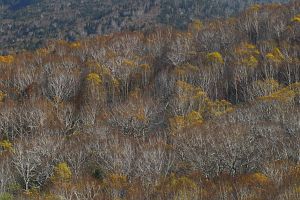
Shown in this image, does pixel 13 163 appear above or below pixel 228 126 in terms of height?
below

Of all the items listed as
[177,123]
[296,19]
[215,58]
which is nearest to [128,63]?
[215,58]

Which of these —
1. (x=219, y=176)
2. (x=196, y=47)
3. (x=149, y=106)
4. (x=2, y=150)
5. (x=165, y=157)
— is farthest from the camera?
(x=196, y=47)

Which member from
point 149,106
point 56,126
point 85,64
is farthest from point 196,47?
point 56,126

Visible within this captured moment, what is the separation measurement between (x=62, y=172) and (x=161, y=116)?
75.9 ft

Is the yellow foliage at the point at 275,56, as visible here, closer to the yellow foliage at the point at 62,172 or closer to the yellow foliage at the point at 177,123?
the yellow foliage at the point at 177,123

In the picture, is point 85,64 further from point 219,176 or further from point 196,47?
point 219,176

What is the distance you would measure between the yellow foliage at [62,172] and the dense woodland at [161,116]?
163mm

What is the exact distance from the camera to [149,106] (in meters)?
72.1

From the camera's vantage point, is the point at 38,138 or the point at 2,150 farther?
the point at 2,150

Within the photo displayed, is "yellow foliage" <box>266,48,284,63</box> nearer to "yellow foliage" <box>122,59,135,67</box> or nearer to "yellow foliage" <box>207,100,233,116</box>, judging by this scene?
"yellow foliage" <box>207,100,233,116</box>

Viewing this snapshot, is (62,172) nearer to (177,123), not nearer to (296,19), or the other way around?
(177,123)

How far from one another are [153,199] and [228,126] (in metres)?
19.1

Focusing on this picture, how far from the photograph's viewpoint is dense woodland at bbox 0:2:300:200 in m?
45.1

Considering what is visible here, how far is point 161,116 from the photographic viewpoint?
74250mm
